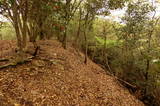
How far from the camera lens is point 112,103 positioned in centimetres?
432

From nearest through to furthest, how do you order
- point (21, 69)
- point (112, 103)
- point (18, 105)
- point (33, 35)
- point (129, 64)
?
point (18, 105), point (21, 69), point (112, 103), point (33, 35), point (129, 64)

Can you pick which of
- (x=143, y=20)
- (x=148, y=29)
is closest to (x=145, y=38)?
(x=148, y=29)

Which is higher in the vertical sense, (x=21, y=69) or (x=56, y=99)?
(x=21, y=69)

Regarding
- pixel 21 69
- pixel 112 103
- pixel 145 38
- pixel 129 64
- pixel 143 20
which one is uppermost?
pixel 143 20

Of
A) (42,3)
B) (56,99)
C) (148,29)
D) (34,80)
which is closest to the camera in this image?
(56,99)

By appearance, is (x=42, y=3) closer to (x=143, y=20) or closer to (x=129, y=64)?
(x=143, y=20)

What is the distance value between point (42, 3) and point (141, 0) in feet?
20.6

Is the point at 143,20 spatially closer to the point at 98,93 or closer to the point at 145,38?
the point at 145,38

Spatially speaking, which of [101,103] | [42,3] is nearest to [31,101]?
[101,103]

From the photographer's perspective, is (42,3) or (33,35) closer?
(42,3)

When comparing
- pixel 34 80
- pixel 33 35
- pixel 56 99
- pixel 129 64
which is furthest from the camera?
pixel 129 64

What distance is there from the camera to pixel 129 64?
28.3 feet

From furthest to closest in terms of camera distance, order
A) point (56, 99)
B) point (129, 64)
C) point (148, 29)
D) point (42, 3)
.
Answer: point (129, 64) < point (148, 29) < point (42, 3) < point (56, 99)

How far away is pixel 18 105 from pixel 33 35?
18.0 feet
